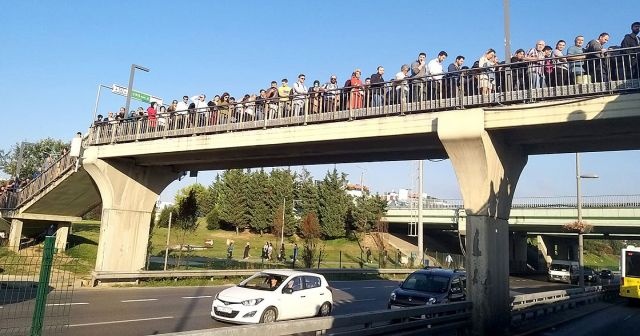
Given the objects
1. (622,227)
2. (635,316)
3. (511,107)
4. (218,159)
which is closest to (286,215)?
Answer: (622,227)

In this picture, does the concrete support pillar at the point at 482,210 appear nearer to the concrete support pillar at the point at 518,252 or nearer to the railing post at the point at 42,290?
the railing post at the point at 42,290

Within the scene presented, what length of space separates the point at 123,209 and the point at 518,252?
52082 millimetres

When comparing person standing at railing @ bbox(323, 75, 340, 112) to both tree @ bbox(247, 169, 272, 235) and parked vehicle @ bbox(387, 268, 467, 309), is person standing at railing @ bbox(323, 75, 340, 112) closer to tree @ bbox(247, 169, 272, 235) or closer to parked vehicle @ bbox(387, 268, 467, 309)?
parked vehicle @ bbox(387, 268, 467, 309)

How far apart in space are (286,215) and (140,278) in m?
42.5

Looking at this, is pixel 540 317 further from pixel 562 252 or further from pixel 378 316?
pixel 562 252

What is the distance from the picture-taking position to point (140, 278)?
21.2 meters

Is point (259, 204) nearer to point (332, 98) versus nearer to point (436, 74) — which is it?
point (332, 98)

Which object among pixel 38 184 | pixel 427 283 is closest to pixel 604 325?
pixel 427 283

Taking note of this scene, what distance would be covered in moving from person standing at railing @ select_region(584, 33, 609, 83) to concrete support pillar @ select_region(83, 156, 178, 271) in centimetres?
1942

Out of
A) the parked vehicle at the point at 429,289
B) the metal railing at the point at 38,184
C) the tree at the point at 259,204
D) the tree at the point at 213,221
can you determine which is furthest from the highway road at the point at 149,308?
the tree at the point at 213,221

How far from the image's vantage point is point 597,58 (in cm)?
1188

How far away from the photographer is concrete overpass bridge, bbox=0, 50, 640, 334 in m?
12.3

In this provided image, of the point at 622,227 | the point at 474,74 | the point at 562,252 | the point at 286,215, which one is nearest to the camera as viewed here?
the point at 474,74

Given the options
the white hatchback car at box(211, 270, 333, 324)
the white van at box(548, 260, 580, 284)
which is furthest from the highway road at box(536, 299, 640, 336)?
the white van at box(548, 260, 580, 284)
